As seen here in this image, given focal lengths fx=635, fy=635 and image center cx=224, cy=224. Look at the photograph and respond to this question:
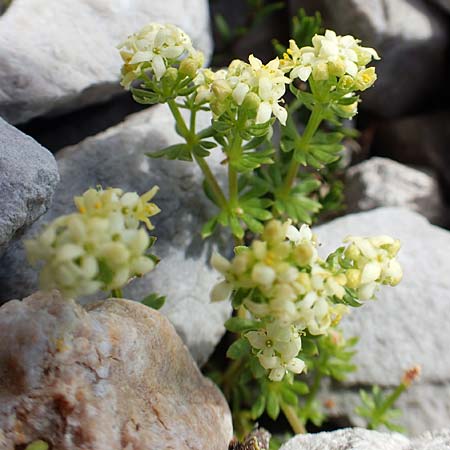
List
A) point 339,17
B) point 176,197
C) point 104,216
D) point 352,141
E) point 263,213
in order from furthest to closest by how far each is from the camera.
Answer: point 352,141
point 339,17
point 176,197
point 263,213
point 104,216

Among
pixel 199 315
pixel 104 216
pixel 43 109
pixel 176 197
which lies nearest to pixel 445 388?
pixel 199 315

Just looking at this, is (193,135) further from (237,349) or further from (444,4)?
A: (444,4)

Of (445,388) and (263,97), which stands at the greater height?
(263,97)

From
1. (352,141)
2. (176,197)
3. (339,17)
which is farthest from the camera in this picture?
(352,141)

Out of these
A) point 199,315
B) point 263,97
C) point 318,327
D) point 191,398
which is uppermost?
point 263,97

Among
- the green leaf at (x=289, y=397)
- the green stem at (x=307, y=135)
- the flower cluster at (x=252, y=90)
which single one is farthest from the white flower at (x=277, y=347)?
the green stem at (x=307, y=135)

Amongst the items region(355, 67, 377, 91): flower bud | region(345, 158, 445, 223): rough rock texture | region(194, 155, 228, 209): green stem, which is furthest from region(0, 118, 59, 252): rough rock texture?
region(345, 158, 445, 223): rough rock texture

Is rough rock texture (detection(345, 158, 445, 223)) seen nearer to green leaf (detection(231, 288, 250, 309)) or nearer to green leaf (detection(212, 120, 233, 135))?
green leaf (detection(212, 120, 233, 135))

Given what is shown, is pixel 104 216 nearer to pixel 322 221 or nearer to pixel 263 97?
pixel 263 97
